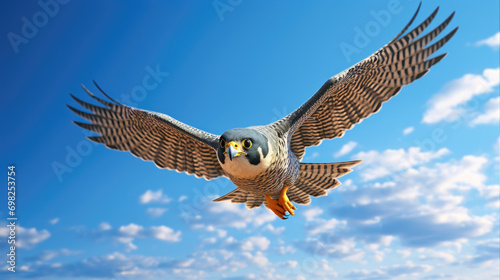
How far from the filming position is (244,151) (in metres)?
5.70

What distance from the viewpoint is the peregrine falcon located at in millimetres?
5984

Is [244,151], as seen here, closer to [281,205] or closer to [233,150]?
[233,150]

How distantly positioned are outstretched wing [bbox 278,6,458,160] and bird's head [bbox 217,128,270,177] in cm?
103

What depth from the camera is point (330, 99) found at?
7.61m

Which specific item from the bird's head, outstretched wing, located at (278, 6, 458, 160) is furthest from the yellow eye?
outstretched wing, located at (278, 6, 458, 160)

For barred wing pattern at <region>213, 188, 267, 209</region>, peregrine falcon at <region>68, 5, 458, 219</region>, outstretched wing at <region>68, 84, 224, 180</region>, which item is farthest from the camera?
barred wing pattern at <region>213, 188, 267, 209</region>

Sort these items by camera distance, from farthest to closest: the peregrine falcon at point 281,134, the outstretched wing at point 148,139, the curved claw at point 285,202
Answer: the outstretched wing at point 148,139, the curved claw at point 285,202, the peregrine falcon at point 281,134

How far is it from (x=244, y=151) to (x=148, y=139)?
3252 mm

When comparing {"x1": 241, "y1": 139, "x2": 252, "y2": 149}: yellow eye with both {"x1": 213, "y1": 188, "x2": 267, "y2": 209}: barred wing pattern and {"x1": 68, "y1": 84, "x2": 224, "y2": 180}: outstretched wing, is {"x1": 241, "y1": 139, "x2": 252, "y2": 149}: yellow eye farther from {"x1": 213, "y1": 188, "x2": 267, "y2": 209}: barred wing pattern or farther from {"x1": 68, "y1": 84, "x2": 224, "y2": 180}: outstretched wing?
{"x1": 213, "y1": 188, "x2": 267, "y2": 209}: barred wing pattern

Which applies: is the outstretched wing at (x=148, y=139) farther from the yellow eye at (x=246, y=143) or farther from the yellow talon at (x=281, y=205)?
the yellow eye at (x=246, y=143)

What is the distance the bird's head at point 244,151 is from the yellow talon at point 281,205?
1436 millimetres

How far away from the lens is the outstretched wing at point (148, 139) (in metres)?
8.07

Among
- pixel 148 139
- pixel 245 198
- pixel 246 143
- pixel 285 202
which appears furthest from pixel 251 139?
pixel 148 139

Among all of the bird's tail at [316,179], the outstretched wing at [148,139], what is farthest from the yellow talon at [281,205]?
the outstretched wing at [148,139]
